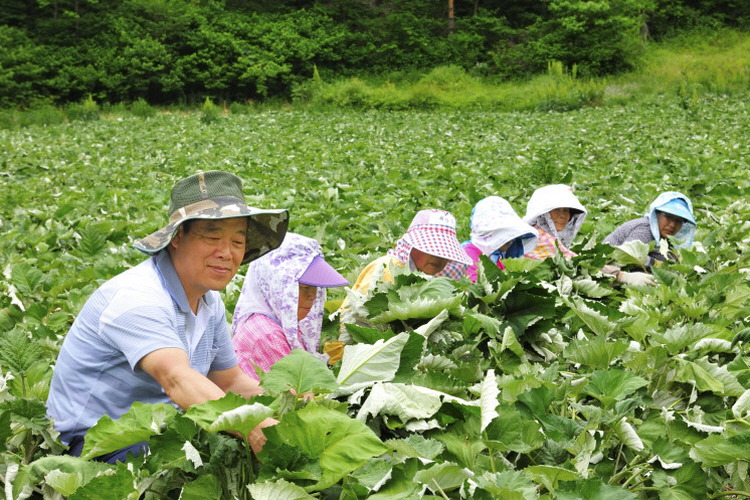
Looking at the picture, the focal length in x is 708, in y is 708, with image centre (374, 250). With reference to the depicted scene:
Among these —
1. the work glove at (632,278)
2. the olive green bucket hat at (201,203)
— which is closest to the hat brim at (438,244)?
the work glove at (632,278)

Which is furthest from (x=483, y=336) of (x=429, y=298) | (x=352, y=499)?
(x=352, y=499)

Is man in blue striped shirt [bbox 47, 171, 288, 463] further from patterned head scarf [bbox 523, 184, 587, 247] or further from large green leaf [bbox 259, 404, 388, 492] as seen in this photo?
patterned head scarf [bbox 523, 184, 587, 247]

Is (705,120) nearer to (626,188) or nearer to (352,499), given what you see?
(626,188)

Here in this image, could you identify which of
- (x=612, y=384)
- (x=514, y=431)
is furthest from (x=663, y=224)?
(x=514, y=431)

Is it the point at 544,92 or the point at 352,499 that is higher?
the point at 352,499

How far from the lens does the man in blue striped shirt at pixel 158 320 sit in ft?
5.72

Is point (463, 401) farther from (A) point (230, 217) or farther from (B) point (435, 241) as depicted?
(B) point (435, 241)

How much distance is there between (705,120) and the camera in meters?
12.4

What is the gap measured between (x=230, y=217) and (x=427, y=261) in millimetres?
1514

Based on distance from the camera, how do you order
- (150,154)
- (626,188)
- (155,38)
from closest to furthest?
1. (626,188)
2. (150,154)
3. (155,38)

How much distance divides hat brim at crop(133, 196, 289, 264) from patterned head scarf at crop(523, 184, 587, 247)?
2720 millimetres

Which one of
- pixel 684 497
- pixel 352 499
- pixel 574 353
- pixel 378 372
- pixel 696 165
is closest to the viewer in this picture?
pixel 352 499

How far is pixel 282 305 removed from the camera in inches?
109

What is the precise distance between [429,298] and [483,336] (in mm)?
193
